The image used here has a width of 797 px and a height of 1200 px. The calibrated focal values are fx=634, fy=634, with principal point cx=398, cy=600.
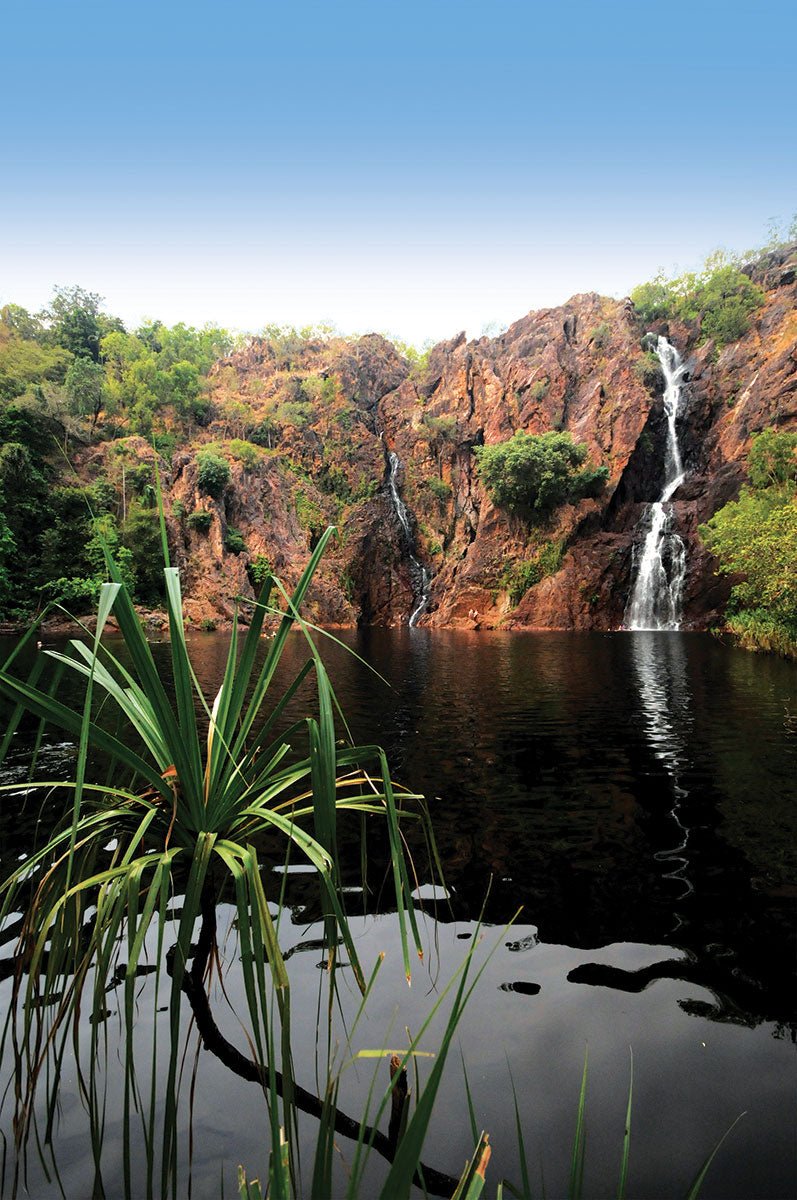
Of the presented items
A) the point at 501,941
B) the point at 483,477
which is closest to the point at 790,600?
the point at 501,941

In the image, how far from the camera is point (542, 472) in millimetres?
44312

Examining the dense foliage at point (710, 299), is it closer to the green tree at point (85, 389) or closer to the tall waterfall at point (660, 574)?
the tall waterfall at point (660, 574)

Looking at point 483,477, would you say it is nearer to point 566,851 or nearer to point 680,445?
point 680,445

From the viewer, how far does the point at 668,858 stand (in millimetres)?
5578

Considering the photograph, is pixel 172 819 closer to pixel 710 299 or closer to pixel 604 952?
pixel 604 952

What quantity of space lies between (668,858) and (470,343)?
6099 cm

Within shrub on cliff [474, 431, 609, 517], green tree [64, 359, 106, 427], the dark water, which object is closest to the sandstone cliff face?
shrub on cliff [474, 431, 609, 517]

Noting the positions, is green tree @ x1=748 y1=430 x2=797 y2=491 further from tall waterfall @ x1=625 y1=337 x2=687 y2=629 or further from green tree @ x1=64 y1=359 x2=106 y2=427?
green tree @ x1=64 y1=359 x2=106 y2=427

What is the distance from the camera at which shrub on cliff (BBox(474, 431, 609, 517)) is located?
4425cm

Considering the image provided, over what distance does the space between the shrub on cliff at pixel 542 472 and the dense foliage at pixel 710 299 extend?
15557 millimetres

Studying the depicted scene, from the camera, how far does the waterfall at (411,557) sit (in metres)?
51.3

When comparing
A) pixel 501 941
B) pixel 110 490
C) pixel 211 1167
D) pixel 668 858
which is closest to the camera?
pixel 211 1167

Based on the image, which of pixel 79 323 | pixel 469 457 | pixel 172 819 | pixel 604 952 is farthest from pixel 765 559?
pixel 79 323

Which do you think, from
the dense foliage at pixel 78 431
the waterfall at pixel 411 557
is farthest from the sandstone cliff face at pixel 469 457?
the dense foliage at pixel 78 431
